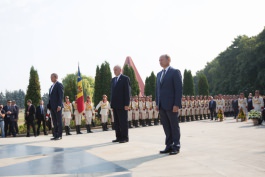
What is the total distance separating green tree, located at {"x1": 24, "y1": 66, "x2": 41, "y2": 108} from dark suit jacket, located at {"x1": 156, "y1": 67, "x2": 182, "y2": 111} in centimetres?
2344

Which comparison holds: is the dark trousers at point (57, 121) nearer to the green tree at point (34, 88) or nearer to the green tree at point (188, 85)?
the green tree at point (34, 88)

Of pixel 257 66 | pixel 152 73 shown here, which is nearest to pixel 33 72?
pixel 152 73

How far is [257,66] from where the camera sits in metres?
47.5

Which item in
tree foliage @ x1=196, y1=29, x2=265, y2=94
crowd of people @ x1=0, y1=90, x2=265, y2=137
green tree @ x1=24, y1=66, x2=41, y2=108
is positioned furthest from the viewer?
tree foliage @ x1=196, y1=29, x2=265, y2=94

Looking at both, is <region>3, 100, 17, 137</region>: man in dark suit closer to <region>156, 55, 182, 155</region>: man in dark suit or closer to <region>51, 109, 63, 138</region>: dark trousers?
<region>51, 109, 63, 138</region>: dark trousers

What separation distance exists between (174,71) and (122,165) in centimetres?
246

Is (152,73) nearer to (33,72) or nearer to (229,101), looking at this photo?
(229,101)

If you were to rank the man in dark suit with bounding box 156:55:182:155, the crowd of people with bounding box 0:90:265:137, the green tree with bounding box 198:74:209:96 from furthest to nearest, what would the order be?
the green tree with bounding box 198:74:209:96 < the crowd of people with bounding box 0:90:265:137 < the man in dark suit with bounding box 156:55:182:155

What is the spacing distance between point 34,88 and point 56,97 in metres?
19.5

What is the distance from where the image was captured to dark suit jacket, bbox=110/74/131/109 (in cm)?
869

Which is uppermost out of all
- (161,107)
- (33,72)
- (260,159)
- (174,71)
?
(33,72)

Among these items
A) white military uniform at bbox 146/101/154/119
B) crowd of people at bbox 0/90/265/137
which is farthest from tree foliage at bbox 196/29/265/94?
white military uniform at bbox 146/101/154/119

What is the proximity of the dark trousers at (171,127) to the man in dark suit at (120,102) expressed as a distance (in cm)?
189

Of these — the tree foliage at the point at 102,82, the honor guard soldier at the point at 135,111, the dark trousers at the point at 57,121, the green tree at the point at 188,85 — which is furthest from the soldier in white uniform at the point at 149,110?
the green tree at the point at 188,85
